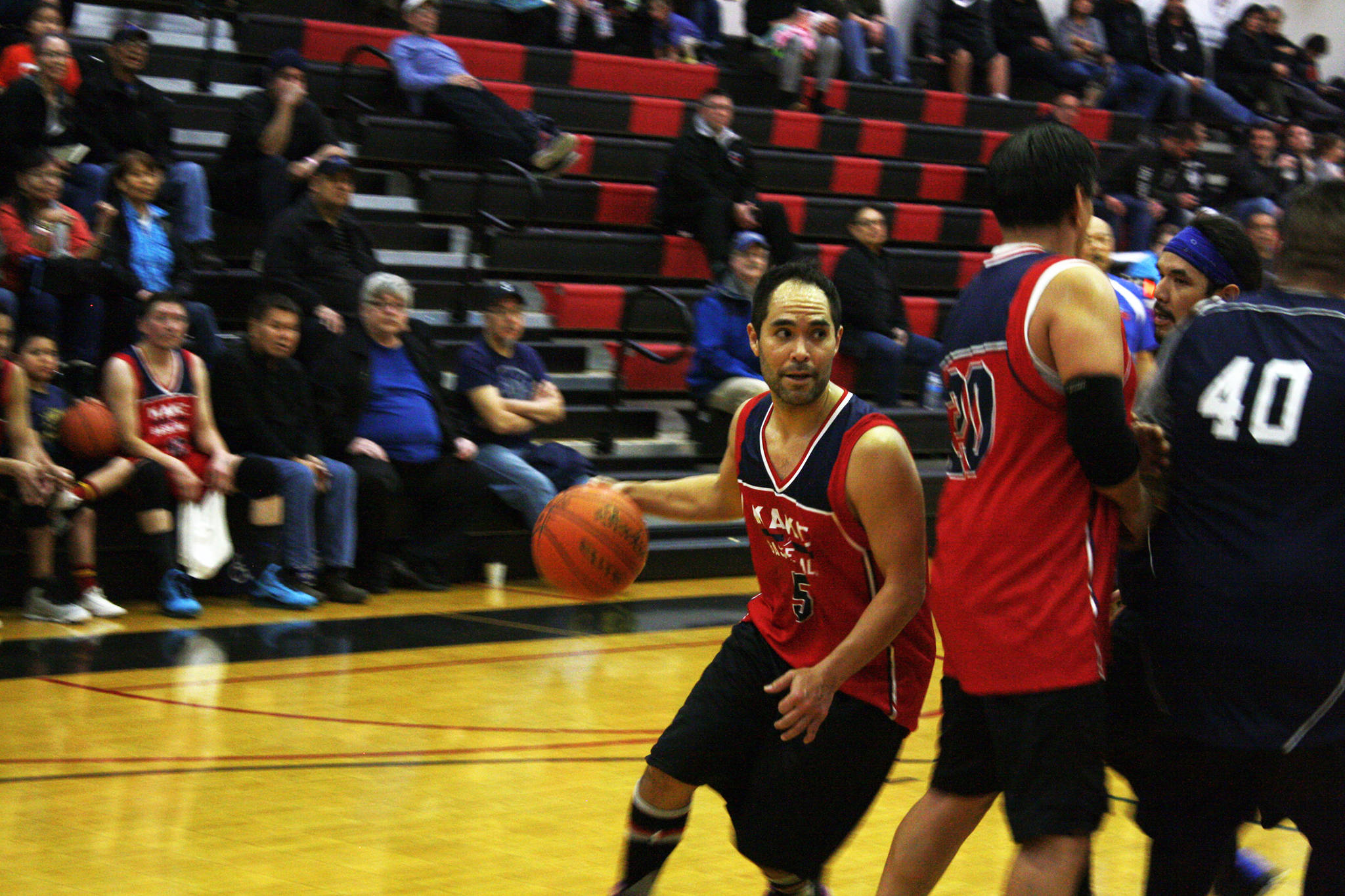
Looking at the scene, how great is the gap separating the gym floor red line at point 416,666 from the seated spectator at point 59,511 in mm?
1134

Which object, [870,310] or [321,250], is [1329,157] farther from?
[321,250]

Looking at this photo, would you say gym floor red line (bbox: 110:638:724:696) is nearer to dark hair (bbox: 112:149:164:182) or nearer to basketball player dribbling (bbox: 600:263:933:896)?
basketball player dribbling (bbox: 600:263:933:896)

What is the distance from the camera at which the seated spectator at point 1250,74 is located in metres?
15.2

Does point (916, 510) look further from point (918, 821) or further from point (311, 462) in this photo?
point (311, 462)

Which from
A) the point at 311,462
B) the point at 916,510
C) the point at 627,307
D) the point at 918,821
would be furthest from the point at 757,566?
the point at 627,307

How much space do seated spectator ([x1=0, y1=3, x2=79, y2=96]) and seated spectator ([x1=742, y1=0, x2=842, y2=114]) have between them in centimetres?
578

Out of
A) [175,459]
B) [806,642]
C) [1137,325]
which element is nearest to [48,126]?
[175,459]

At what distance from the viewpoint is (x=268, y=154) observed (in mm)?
8242

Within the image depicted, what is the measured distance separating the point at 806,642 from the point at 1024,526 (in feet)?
1.78

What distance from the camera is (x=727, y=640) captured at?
308 cm

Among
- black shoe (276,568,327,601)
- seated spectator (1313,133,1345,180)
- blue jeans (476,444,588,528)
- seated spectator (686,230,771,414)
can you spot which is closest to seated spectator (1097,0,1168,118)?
seated spectator (1313,133,1345,180)

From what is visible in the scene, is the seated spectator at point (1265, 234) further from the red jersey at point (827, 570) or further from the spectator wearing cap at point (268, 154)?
the red jersey at point (827, 570)

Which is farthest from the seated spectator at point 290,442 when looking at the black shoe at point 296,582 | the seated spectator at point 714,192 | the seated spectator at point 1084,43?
the seated spectator at point 1084,43

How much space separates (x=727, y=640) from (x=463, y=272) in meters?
6.23
